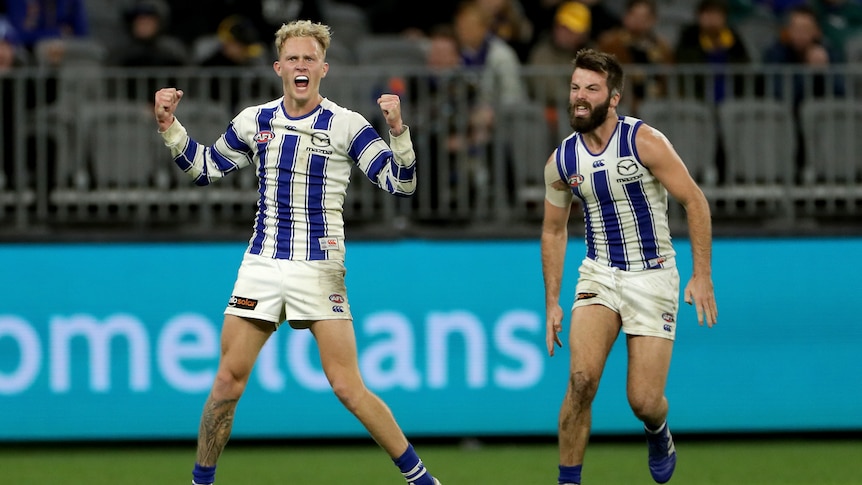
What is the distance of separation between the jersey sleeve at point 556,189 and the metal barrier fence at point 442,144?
302cm

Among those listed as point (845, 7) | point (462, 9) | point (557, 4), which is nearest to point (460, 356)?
point (462, 9)

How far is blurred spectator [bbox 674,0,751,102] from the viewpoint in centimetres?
1230

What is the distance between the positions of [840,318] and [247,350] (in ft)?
18.3

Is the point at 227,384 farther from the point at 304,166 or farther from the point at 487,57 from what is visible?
the point at 487,57

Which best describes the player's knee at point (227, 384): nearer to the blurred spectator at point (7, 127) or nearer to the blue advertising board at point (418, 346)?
the blue advertising board at point (418, 346)

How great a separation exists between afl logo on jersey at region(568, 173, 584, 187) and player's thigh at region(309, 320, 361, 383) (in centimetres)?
150

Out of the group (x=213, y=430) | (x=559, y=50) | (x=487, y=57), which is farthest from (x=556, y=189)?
(x=559, y=50)

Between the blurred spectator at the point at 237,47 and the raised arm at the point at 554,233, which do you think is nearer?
the raised arm at the point at 554,233

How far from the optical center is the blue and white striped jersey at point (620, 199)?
767 centimetres

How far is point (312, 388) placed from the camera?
1098cm

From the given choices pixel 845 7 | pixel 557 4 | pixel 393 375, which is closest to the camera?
pixel 393 375

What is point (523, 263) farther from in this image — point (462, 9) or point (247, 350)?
point (247, 350)

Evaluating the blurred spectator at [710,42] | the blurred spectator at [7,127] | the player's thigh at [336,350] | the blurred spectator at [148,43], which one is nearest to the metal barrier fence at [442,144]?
the blurred spectator at [7,127]

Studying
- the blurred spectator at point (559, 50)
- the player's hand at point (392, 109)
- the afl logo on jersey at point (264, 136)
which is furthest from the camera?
the blurred spectator at point (559, 50)
